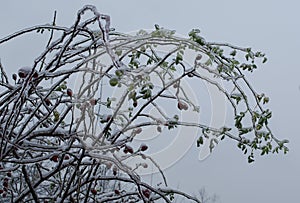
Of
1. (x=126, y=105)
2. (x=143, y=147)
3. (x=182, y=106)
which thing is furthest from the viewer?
(x=126, y=105)

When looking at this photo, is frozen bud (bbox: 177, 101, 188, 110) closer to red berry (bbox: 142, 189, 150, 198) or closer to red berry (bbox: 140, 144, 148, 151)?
red berry (bbox: 140, 144, 148, 151)

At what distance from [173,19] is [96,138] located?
6.66 ft

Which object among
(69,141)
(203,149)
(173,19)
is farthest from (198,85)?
(173,19)

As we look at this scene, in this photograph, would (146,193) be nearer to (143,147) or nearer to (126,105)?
(143,147)

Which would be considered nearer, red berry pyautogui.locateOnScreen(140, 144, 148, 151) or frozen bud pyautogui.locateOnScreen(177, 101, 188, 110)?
frozen bud pyautogui.locateOnScreen(177, 101, 188, 110)

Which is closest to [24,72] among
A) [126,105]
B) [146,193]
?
[126,105]

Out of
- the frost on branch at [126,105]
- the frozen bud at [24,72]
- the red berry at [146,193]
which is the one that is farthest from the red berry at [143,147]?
the frozen bud at [24,72]

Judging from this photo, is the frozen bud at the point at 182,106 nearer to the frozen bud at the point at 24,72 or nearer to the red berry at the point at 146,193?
the red berry at the point at 146,193

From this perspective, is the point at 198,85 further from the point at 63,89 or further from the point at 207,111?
the point at 63,89

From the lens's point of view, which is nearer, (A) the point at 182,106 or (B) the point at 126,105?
(A) the point at 182,106

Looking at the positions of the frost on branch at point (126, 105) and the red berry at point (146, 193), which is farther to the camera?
the red berry at point (146, 193)

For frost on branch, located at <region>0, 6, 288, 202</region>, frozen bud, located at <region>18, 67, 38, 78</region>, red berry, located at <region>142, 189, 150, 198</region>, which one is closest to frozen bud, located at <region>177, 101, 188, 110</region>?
frost on branch, located at <region>0, 6, 288, 202</region>

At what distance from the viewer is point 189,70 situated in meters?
1.75

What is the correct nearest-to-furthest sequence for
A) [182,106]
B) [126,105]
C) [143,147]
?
[182,106] < [143,147] < [126,105]
